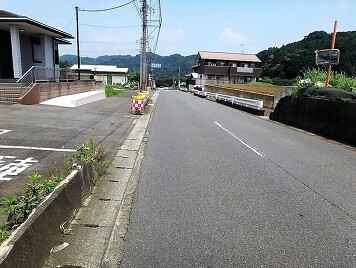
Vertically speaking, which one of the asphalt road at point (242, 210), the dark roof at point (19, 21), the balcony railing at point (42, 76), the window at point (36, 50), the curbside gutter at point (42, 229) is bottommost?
the asphalt road at point (242, 210)

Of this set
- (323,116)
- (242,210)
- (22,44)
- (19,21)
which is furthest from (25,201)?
(22,44)

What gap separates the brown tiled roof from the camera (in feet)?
263

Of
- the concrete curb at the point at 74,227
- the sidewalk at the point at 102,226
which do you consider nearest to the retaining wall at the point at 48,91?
the sidewalk at the point at 102,226

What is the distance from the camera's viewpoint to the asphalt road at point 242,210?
145 inches

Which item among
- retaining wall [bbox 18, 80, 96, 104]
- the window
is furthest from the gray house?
retaining wall [bbox 18, 80, 96, 104]

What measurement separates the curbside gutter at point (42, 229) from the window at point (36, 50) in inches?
865

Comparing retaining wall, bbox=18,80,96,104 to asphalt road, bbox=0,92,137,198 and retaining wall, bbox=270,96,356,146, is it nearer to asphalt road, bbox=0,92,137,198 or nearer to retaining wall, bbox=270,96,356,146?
asphalt road, bbox=0,92,137,198

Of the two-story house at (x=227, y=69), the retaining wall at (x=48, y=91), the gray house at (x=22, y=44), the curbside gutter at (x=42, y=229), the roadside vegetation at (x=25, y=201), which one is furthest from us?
the two-story house at (x=227, y=69)

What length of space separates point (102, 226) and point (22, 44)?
72.6ft

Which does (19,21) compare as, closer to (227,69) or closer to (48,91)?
(48,91)

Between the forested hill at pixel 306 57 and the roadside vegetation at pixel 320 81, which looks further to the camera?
the forested hill at pixel 306 57

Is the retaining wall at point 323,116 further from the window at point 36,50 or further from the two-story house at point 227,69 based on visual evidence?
the two-story house at point 227,69

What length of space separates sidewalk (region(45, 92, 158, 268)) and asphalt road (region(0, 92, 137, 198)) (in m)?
1.18

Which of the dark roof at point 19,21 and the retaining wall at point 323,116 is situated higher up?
the dark roof at point 19,21
